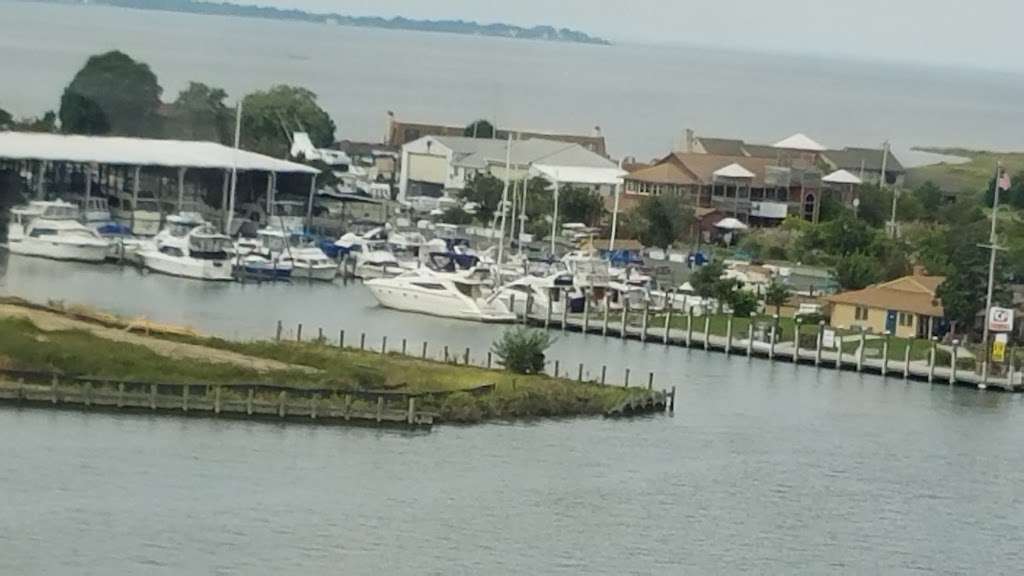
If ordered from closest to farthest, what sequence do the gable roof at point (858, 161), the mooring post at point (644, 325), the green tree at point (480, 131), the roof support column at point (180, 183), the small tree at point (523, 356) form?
the small tree at point (523, 356) → the mooring post at point (644, 325) → the roof support column at point (180, 183) → the gable roof at point (858, 161) → the green tree at point (480, 131)

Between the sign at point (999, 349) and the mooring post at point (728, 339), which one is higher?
the sign at point (999, 349)

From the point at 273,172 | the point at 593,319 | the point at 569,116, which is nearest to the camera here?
the point at 593,319

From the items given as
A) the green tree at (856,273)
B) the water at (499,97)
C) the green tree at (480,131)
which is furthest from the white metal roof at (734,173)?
the water at (499,97)

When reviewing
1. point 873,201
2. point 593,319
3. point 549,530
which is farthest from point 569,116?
point 549,530

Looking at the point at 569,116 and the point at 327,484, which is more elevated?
the point at 569,116

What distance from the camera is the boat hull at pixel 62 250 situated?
1838 inches

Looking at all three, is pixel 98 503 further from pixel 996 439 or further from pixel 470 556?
pixel 996 439

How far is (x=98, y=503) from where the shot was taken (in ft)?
79.7

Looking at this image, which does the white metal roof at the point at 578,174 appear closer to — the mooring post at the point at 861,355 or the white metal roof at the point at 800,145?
the white metal roof at the point at 800,145

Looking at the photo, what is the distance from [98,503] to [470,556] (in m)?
3.64

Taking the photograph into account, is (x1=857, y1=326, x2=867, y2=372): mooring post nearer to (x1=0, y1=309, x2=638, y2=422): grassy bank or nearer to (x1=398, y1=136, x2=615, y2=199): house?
(x1=0, y1=309, x2=638, y2=422): grassy bank

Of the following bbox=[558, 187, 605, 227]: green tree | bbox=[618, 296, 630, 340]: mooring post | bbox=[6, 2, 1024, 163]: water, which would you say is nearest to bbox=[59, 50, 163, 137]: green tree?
bbox=[6, 2, 1024, 163]: water

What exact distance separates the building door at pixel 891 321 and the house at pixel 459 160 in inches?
825

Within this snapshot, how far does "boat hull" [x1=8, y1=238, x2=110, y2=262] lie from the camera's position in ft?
153
